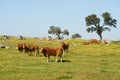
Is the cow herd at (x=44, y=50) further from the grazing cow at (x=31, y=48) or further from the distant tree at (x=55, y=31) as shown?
the distant tree at (x=55, y=31)

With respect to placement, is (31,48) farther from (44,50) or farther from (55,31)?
(55,31)

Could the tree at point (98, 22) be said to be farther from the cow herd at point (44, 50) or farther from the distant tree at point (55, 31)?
the cow herd at point (44, 50)

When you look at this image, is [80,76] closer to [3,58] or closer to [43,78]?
[43,78]

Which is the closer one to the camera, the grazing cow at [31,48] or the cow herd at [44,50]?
the cow herd at [44,50]

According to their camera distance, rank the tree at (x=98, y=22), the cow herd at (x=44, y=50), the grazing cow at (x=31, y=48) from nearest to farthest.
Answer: the cow herd at (x=44, y=50) → the grazing cow at (x=31, y=48) → the tree at (x=98, y=22)

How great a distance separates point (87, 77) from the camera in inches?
718

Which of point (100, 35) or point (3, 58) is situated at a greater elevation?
point (100, 35)

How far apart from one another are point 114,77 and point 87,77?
1495mm

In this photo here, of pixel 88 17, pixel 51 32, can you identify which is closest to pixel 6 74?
Answer: pixel 88 17

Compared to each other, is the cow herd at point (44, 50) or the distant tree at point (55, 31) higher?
the distant tree at point (55, 31)

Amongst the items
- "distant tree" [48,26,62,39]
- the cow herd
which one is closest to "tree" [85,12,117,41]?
"distant tree" [48,26,62,39]

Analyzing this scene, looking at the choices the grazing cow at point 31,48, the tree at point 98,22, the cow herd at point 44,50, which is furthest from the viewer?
the tree at point 98,22

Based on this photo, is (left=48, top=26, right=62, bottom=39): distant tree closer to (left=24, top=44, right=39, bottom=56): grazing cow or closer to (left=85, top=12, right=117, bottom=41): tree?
(left=85, top=12, right=117, bottom=41): tree

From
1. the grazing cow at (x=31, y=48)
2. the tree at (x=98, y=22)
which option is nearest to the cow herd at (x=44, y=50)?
the grazing cow at (x=31, y=48)
